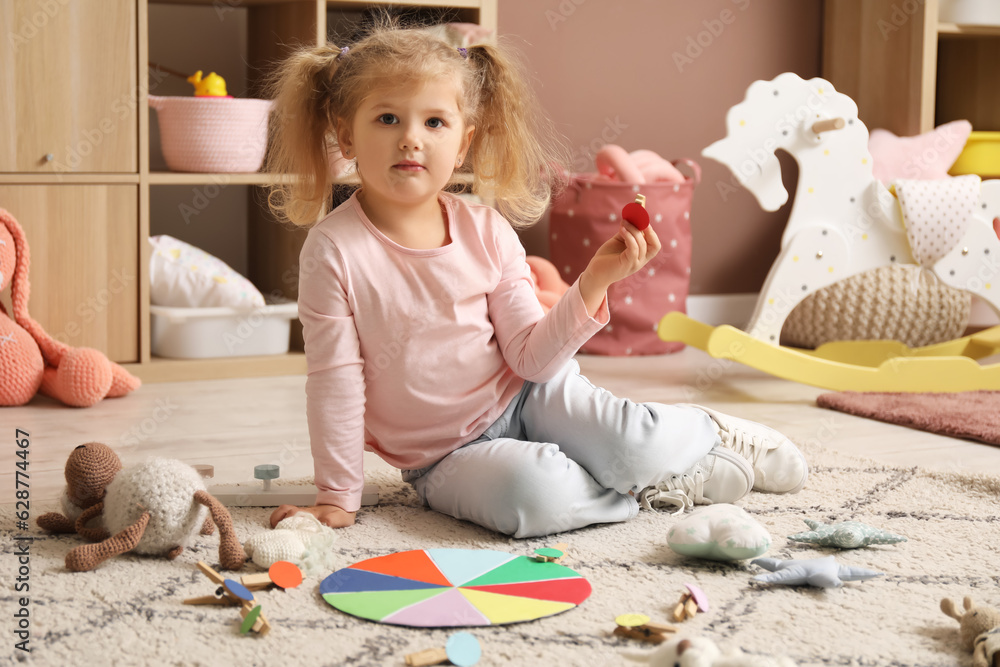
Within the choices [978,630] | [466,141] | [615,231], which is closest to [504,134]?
[466,141]

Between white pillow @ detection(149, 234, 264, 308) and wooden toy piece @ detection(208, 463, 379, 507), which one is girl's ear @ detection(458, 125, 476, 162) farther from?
white pillow @ detection(149, 234, 264, 308)

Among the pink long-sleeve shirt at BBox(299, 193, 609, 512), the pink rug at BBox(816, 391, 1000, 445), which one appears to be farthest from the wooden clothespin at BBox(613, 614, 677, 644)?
the pink rug at BBox(816, 391, 1000, 445)

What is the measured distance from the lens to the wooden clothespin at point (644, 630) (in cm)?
79

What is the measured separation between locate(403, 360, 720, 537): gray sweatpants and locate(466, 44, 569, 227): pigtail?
22 centimetres

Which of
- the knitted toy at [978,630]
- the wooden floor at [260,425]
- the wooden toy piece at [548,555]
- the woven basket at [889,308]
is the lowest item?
the wooden floor at [260,425]

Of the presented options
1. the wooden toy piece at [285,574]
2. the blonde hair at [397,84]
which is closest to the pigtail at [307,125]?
the blonde hair at [397,84]

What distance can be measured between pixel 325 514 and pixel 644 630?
394 mm

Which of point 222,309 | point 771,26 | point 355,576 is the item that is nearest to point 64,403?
point 222,309

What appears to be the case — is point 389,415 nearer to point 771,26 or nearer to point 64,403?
point 64,403

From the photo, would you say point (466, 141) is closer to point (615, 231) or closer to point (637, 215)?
point (637, 215)

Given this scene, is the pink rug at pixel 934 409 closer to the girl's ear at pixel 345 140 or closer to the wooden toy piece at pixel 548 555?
the wooden toy piece at pixel 548 555

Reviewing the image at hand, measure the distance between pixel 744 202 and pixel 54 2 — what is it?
5.33 ft

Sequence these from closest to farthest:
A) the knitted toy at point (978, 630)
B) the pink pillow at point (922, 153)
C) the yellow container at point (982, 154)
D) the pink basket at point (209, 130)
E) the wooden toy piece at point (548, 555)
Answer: the knitted toy at point (978, 630), the wooden toy piece at point (548, 555), the pink basket at point (209, 130), the pink pillow at point (922, 153), the yellow container at point (982, 154)

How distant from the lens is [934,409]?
1636 millimetres
